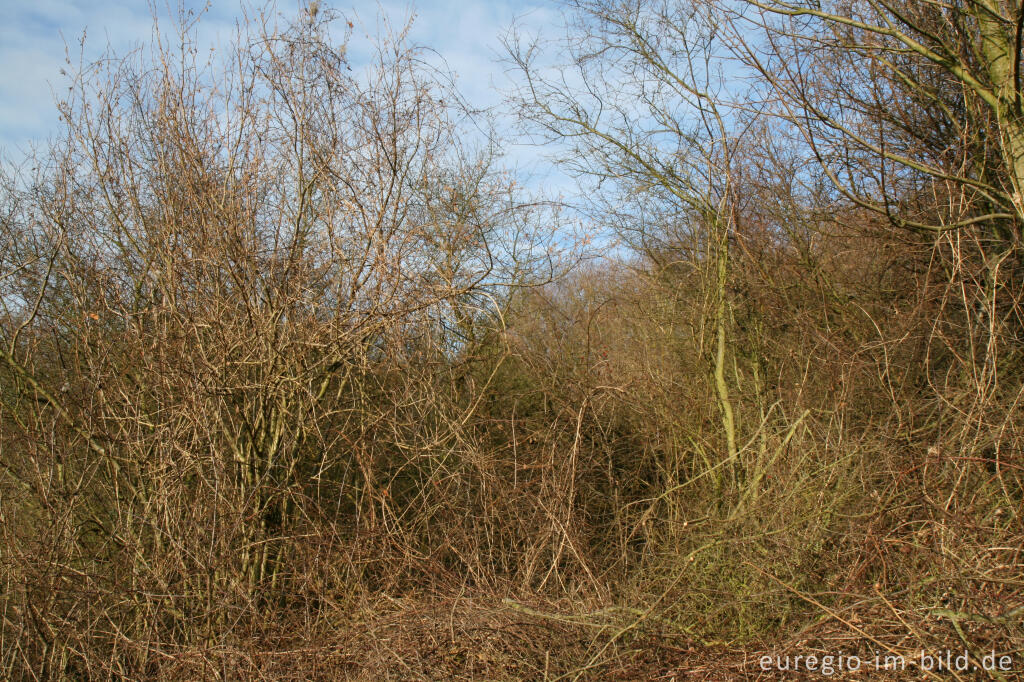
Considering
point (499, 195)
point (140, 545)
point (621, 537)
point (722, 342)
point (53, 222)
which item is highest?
point (499, 195)

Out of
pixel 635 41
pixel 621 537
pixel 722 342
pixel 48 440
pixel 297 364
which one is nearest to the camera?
pixel 48 440

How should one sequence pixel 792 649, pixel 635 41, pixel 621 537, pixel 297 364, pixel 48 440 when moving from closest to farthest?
pixel 792 649 → pixel 48 440 → pixel 297 364 → pixel 621 537 → pixel 635 41

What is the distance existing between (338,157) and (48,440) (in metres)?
2.88

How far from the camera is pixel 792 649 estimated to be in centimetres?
398

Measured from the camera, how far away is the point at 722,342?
21.9 feet

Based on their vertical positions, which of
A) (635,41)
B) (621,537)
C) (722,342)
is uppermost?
(635,41)

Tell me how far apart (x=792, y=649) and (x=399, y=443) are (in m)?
2.94

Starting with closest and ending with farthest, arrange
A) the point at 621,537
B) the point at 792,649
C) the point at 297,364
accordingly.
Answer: the point at 792,649 → the point at 297,364 → the point at 621,537

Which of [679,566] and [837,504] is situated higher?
[837,504]

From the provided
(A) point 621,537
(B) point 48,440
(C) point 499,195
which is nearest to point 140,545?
(B) point 48,440

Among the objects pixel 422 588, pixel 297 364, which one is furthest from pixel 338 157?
pixel 422 588

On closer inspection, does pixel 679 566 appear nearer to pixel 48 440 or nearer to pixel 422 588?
pixel 422 588

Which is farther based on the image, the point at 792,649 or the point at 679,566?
the point at 679,566

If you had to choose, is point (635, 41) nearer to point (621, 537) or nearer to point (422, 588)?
point (621, 537)
